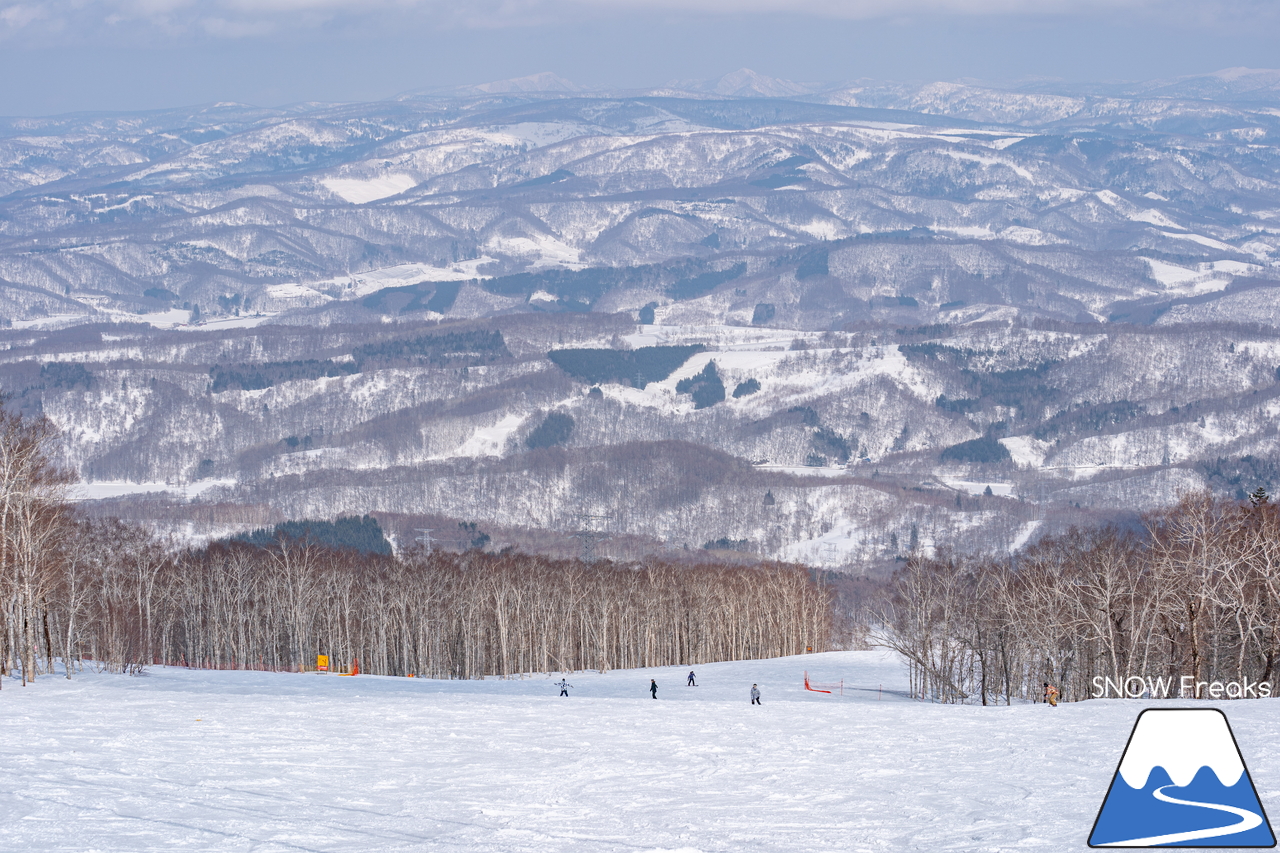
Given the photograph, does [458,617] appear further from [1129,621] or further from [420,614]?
[1129,621]

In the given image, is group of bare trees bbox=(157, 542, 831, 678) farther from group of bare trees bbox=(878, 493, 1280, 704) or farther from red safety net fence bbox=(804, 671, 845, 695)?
group of bare trees bbox=(878, 493, 1280, 704)

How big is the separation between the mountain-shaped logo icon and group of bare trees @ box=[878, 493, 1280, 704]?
4195 cm

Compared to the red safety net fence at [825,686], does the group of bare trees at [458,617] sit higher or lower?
higher

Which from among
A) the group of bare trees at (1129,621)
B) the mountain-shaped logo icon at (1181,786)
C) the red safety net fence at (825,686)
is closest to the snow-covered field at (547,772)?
the mountain-shaped logo icon at (1181,786)

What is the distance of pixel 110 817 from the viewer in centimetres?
3988

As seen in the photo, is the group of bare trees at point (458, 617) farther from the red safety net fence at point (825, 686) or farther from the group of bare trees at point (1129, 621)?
the group of bare trees at point (1129, 621)

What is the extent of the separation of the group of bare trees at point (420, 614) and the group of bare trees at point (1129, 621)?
3960cm

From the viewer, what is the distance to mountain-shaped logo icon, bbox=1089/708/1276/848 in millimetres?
27422

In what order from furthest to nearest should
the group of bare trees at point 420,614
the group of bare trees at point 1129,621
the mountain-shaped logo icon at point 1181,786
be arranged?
the group of bare trees at point 420,614
the group of bare trees at point 1129,621
the mountain-shaped logo icon at point 1181,786

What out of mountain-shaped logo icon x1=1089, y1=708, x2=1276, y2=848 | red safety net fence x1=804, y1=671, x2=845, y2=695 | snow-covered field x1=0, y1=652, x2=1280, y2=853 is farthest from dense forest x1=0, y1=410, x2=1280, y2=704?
mountain-shaped logo icon x1=1089, y1=708, x2=1276, y2=848

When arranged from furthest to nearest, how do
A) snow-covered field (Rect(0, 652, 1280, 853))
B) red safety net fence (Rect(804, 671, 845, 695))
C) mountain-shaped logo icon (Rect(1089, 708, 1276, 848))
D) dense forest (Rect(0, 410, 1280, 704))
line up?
1. red safety net fence (Rect(804, 671, 845, 695))
2. dense forest (Rect(0, 410, 1280, 704))
3. snow-covered field (Rect(0, 652, 1280, 853))
4. mountain-shaped logo icon (Rect(1089, 708, 1276, 848))

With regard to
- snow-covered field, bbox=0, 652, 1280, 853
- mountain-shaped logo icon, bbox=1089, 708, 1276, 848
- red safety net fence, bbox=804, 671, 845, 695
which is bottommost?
red safety net fence, bbox=804, 671, 845, 695

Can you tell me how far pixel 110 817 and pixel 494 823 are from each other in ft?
34.6

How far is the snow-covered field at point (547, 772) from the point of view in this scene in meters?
38.8
